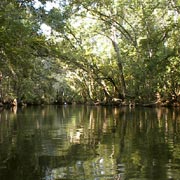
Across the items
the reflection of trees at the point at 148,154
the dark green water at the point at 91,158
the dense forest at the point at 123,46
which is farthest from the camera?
the dense forest at the point at 123,46

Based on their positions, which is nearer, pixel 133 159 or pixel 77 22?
pixel 133 159

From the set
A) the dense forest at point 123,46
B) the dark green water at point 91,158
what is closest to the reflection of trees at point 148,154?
the dark green water at point 91,158

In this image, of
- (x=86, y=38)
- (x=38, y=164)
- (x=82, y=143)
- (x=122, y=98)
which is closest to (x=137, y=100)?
(x=122, y=98)

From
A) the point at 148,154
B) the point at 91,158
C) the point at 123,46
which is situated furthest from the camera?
the point at 123,46

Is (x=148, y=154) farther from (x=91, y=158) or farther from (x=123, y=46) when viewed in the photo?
(x=123, y=46)

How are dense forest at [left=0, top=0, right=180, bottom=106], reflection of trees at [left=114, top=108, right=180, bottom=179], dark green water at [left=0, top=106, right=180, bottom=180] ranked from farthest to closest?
dense forest at [left=0, top=0, right=180, bottom=106], reflection of trees at [left=114, top=108, right=180, bottom=179], dark green water at [left=0, top=106, right=180, bottom=180]

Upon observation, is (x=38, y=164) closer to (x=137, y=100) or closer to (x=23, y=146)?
(x=23, y=146)

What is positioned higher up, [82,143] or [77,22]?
[77,22]

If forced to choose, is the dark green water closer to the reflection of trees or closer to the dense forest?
the reflection of trees

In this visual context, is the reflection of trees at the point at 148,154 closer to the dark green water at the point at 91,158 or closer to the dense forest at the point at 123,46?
the dark green water at the point at 91,158

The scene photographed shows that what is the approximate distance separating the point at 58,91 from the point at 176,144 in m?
81.4

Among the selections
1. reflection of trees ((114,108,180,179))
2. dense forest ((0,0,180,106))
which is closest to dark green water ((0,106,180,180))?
reflection of trees ((114,108,180,179))

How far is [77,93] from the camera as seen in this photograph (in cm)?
9112

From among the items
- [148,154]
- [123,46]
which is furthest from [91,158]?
[123,46]
